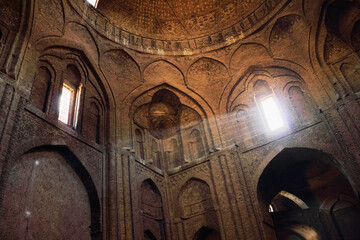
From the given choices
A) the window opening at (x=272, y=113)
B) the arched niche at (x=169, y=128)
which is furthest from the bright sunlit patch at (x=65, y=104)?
the window opening at (x=272, y=113)

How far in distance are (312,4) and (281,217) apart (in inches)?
351

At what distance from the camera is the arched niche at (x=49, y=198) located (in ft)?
20.5

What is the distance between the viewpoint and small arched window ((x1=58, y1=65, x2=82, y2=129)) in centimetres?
883

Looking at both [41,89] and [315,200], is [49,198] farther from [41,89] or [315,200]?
[315,200]

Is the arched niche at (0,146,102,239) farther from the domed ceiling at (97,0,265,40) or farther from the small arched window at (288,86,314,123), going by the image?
the small arched window at (288,86,314,123)

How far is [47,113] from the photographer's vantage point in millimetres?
7895

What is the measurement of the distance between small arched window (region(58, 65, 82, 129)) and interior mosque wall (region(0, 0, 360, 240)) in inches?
1.9

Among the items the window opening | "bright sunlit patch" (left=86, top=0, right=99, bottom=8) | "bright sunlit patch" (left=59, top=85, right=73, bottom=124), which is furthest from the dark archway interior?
"bright sunlit patch" (left=86, top=0, right=99, bottom=8)

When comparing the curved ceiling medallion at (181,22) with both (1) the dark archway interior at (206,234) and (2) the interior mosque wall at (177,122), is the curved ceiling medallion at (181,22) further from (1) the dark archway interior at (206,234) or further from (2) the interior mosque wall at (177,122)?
(1) the dark archway interior at (206,234)

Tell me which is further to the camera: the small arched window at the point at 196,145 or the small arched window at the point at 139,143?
the small arched window at the point at 196,145

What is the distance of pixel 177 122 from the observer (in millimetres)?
12398

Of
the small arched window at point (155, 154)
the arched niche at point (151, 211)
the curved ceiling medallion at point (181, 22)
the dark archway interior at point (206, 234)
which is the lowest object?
the dark archway interior at point (206, 234)

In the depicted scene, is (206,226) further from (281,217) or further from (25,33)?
(25,33)

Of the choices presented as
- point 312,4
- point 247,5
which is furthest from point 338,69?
point 247,5
